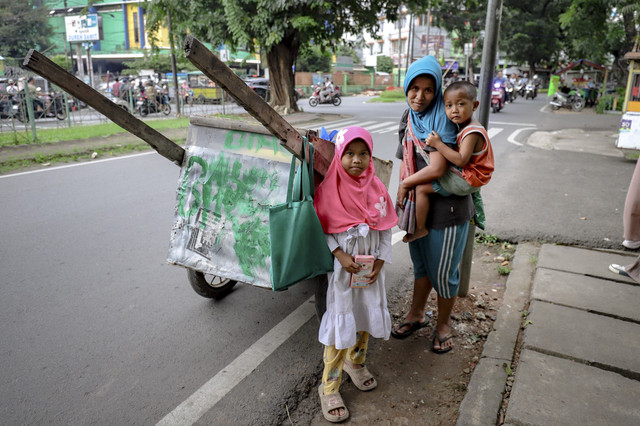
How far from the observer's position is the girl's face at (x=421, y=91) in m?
2.42

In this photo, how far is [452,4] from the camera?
40.3m

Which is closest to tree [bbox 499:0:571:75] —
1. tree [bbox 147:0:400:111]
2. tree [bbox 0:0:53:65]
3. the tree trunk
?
tree [bbox 147:0:400:111]

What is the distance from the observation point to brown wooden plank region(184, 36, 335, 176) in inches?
66.9

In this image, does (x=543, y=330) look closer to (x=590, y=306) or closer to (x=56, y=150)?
(x=590, y=306)

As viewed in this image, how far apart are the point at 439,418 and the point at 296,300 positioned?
1.50 m

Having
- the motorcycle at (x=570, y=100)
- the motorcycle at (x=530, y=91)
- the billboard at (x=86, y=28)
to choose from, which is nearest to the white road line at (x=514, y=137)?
the motorcycle at (x=570, y=100)

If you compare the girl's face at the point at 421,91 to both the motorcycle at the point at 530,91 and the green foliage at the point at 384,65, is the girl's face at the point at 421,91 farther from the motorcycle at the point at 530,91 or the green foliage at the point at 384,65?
the green foliage at the point at 384,65

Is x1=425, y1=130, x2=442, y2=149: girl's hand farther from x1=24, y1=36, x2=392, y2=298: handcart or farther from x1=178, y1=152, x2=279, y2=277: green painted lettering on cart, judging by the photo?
x1=178, y1=152, x2=279, y2=277: green painted lettering on cart

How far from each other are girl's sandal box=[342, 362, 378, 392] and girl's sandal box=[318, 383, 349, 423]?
6.9 inches

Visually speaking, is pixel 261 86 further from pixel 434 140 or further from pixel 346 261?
pixel 346 261

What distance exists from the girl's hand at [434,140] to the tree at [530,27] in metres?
45.7

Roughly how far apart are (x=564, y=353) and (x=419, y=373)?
85 centimetres

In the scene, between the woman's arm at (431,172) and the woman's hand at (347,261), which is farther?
the woman's arm at (431,172)

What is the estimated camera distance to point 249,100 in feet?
6.32
